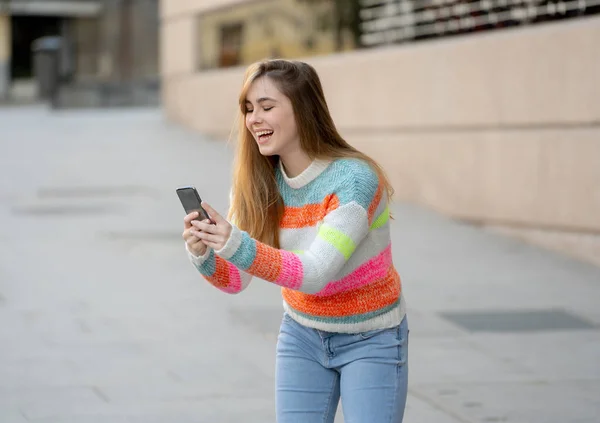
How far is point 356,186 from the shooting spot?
3572 mm

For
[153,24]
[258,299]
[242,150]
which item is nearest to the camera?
[242,150]

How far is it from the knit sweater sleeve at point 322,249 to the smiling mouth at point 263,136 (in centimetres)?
24

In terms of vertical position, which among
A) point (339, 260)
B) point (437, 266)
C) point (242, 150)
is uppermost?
point (242, 150)

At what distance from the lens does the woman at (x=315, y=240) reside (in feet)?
11.9

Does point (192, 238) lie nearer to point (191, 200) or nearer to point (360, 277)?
point (191, 200)

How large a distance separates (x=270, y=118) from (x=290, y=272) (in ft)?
1.53

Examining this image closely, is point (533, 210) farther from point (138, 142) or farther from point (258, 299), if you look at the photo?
point (138, 142)

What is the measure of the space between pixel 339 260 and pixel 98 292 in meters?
5.92

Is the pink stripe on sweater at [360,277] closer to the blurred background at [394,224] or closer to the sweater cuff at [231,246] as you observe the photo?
the sweater cuff at [231,246]

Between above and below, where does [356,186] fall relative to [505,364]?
above

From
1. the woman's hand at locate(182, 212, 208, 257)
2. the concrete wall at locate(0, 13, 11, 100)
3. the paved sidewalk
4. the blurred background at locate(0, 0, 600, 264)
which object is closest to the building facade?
the concrete wall at locate(0, 13, 11, 100)

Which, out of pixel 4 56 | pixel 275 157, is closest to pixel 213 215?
pixel 275 157

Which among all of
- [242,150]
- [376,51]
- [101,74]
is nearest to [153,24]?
[101,74]

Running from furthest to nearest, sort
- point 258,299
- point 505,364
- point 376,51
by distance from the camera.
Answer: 1. point 376,51
2. point 258,299
3. point 505,364
